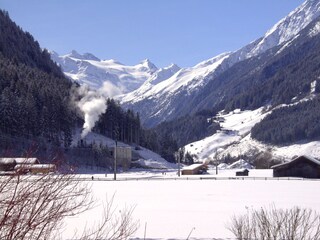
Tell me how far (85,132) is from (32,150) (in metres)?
121

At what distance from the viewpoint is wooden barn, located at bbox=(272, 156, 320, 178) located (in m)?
75.7

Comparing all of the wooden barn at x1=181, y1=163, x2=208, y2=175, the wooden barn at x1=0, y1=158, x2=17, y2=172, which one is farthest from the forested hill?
the wooden barn at x1=0, y1=158, x2=17, y2=172

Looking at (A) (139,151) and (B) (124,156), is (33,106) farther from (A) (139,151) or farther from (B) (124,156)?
(A) (139,151)

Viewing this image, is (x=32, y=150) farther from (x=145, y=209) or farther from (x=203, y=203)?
(x=203, y=203)

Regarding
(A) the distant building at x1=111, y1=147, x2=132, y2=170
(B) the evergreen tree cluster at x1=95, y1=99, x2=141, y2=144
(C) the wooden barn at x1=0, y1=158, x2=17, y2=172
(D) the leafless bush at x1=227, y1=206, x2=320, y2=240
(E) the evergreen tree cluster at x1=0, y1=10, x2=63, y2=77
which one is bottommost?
(D) the leafless bush at x1=227, y1=206, x2=320, y2=240

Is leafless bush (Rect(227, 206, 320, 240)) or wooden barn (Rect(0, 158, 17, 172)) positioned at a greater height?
wooden barn (Rect(0, 158, 17, 172))

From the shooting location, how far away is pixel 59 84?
145750 mm

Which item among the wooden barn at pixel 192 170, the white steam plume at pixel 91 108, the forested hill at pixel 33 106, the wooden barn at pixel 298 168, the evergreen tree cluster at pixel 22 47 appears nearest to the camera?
the wooden barn at pixel 298 168

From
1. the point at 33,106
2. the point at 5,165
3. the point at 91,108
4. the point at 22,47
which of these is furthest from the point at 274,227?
the point at 22,47

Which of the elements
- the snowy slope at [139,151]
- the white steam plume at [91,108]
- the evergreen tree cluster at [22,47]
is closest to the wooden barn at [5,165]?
the snowy slope at [139,151]

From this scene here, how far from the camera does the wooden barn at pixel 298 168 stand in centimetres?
7574

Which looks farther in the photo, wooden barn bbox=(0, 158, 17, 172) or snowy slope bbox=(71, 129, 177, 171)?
snowy slope bbox=(71, 129, 177, 171)

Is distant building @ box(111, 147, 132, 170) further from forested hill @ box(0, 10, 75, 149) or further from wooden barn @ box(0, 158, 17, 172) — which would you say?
wooden barn @ box(0, 158, 17, 172)

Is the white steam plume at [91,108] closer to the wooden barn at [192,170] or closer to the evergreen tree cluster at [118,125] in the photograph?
the evergreen tree cluster at [118,125]
